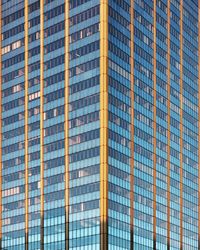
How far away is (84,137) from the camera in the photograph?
14150cm

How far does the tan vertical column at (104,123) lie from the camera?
134 meters

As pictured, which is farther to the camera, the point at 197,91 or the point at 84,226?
the point at 197,91

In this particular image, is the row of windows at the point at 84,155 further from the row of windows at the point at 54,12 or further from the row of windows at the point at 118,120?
the row of windows at the point at 54,12

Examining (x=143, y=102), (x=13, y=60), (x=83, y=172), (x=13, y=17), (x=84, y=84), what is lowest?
(x=83, y=172)

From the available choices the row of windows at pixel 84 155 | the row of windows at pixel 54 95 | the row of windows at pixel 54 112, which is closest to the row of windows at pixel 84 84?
the row of windows at pixel 54 95

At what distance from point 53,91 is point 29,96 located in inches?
321

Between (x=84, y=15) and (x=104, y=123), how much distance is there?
923 inches

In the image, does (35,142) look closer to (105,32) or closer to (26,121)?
(26,121)

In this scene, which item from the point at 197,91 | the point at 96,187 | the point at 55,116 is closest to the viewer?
the point at 96,187

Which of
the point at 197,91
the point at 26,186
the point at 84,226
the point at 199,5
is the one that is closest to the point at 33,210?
the point at 26,186

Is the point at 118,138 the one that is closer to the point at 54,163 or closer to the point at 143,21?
the point at 54,163

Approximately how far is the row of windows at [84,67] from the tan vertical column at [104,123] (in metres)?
1.81

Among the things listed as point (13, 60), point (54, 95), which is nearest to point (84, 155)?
point (54, 95)

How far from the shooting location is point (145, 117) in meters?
155
